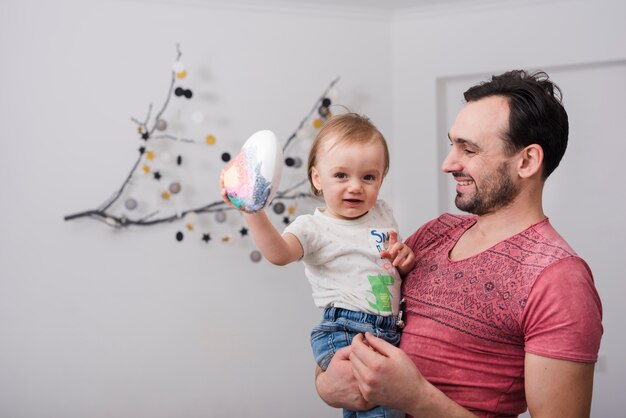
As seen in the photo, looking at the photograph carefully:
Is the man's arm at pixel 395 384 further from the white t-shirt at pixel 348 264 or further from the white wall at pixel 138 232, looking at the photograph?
the white wall at pixel 138 232

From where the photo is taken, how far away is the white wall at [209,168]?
295 cm

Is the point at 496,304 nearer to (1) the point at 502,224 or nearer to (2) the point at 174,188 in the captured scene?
(1) the point at 502,224

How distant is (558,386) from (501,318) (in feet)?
0.55

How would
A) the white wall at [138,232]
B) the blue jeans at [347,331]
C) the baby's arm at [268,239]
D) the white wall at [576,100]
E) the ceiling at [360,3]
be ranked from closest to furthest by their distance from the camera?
the baby's arm at [268,239], the blue jeans at [347,331], the white wall at [138,232], the white wall at [576,100], the ceiling at [360,3]

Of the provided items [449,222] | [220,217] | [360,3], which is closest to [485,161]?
[449,222]

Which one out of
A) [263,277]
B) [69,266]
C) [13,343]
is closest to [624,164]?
[263,277]

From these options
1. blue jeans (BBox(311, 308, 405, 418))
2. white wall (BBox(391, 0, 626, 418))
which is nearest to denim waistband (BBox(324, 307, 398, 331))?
blue jeans (BBox(311, 308, 405, 418))

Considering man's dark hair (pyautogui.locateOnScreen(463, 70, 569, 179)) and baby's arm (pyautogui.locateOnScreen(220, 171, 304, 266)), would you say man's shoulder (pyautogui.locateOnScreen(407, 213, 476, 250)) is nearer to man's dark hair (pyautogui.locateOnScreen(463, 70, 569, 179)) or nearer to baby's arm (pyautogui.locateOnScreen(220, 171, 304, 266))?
man's dark hair (pyautogui.locateOnScreen(463, 70, 569, 179))

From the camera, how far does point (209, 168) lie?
10.6 ft

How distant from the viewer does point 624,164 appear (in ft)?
10.6

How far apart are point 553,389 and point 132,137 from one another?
2314 mm

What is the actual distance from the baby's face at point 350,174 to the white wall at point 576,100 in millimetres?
1957

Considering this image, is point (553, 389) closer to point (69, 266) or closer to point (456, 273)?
point (456, 273)

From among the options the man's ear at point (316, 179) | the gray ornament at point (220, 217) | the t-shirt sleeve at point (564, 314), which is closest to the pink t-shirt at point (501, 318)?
the t-shirt sleeve at point (564, 314)
